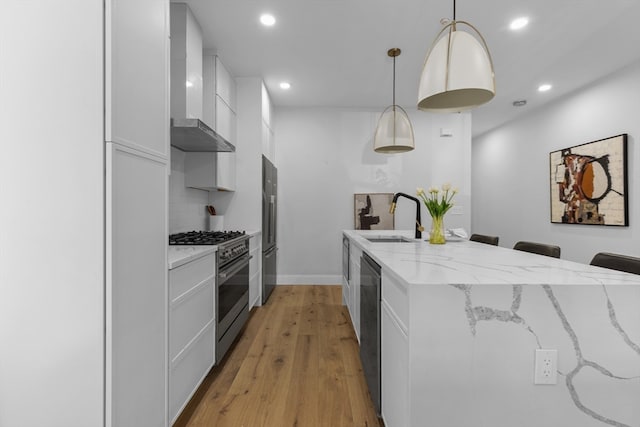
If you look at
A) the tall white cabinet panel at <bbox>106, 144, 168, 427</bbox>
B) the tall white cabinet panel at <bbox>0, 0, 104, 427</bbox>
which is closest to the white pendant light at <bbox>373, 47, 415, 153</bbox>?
the tall white cabinet panel at <bbox>106, 144, 168, 427</bbox>

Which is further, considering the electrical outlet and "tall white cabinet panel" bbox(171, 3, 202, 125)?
"tall white cabinet panel" bbox(171, 3, 202, 125)

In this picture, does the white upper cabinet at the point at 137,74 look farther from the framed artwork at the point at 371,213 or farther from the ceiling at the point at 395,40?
the framed artwork at the point at 371,213

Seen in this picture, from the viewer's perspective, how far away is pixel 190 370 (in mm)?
1729

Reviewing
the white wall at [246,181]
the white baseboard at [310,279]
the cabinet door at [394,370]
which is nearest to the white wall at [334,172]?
the white baseboard at [310,279]

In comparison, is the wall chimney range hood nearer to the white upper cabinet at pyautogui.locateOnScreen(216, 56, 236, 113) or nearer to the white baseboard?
the white upper cabinet at pyautogui.locateOnScreen(216, 56, 236, 113)

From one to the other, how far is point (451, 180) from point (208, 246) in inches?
156

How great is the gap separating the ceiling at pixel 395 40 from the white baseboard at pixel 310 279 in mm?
2628

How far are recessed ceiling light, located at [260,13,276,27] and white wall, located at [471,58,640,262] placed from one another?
3.83 m

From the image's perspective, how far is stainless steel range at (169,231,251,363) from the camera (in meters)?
2.10

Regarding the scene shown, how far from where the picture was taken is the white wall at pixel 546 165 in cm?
338

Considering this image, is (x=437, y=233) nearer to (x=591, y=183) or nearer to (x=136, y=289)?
(x=136, y=289)

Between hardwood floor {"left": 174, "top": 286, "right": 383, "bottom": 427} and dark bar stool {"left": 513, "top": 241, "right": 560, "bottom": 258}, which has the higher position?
dark bar stool {"left": 513, "top": 241, "right": 560, "bottom": 258}

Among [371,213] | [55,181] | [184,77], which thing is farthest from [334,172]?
[55,181]

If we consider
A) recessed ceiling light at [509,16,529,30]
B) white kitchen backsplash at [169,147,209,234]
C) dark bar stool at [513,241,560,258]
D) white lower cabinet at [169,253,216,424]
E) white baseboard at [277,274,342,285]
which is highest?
recessed ceiling light at [509,16,529,30]
